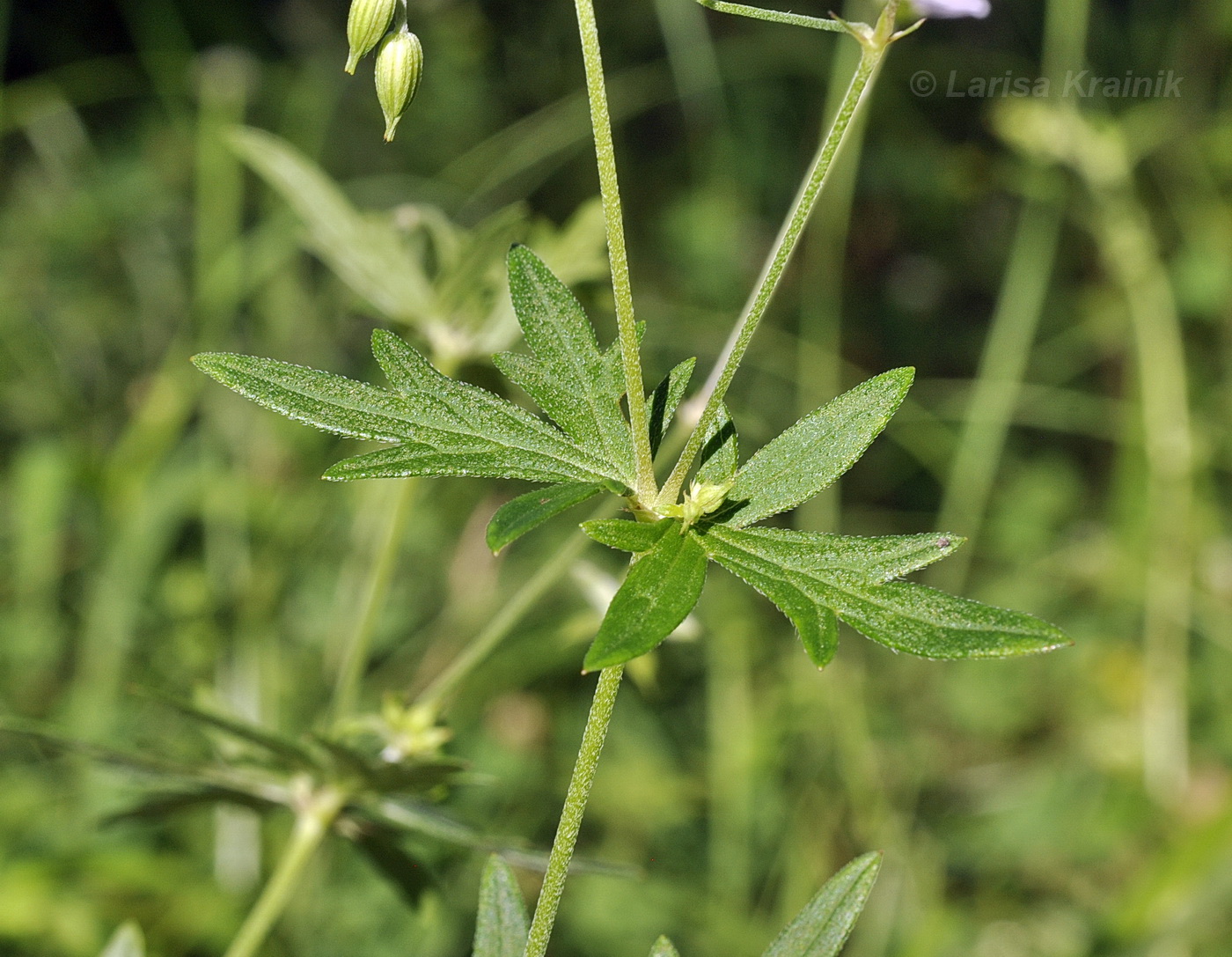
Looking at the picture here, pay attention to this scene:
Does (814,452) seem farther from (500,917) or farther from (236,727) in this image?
(236,727)

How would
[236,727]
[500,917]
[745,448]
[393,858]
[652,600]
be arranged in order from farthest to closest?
[745,448], [393,858], [236,727], [500,917], [652,600]

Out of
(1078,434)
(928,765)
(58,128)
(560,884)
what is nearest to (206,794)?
(560,884)

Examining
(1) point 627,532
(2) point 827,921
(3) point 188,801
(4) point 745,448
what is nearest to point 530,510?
(1) point 627,532

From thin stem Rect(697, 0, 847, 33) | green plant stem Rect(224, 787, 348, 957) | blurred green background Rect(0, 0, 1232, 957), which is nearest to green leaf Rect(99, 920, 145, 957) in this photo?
green plant stem Rect(224, 787, 348, 957)

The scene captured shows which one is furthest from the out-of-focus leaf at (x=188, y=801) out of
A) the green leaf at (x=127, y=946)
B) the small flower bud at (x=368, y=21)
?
the small flower bud at (x=368, y=21)

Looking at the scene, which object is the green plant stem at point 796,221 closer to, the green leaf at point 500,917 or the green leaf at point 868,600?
the green leaf at point 868,600
